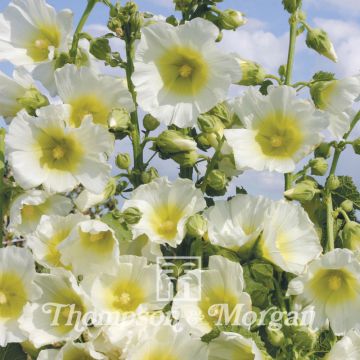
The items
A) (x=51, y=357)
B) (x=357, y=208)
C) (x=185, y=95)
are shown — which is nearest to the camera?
(x=51, y=357)

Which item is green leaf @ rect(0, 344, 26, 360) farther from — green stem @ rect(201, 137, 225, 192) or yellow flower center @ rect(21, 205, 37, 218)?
green stem @ rect(201, 137, 225, 192)

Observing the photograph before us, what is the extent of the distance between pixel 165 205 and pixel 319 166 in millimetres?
279

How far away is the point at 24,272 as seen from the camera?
106cm

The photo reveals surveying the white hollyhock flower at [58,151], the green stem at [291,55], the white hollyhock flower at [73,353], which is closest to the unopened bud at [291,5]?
the green stem at [291,55]

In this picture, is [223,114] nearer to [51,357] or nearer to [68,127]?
[68,127]

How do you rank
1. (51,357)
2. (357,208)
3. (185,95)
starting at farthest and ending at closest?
(357,208) < (185,95) < (51,357)

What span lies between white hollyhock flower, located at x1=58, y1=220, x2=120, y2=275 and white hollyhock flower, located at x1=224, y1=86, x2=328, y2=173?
9.5 inches

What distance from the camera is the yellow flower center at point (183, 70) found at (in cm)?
112

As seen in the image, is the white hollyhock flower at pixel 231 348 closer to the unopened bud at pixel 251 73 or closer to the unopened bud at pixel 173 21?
the unopened bud at pixel 251 73

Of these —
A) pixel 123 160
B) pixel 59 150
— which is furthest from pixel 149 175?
pixel 59 150

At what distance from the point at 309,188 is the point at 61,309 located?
0.45 meters

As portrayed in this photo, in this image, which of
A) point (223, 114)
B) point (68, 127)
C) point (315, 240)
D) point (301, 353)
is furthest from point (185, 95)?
point (301, 353)

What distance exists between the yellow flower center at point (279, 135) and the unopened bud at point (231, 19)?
0.18 meters

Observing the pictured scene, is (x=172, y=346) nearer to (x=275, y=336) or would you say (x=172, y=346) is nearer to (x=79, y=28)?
(x=275, y=336)
